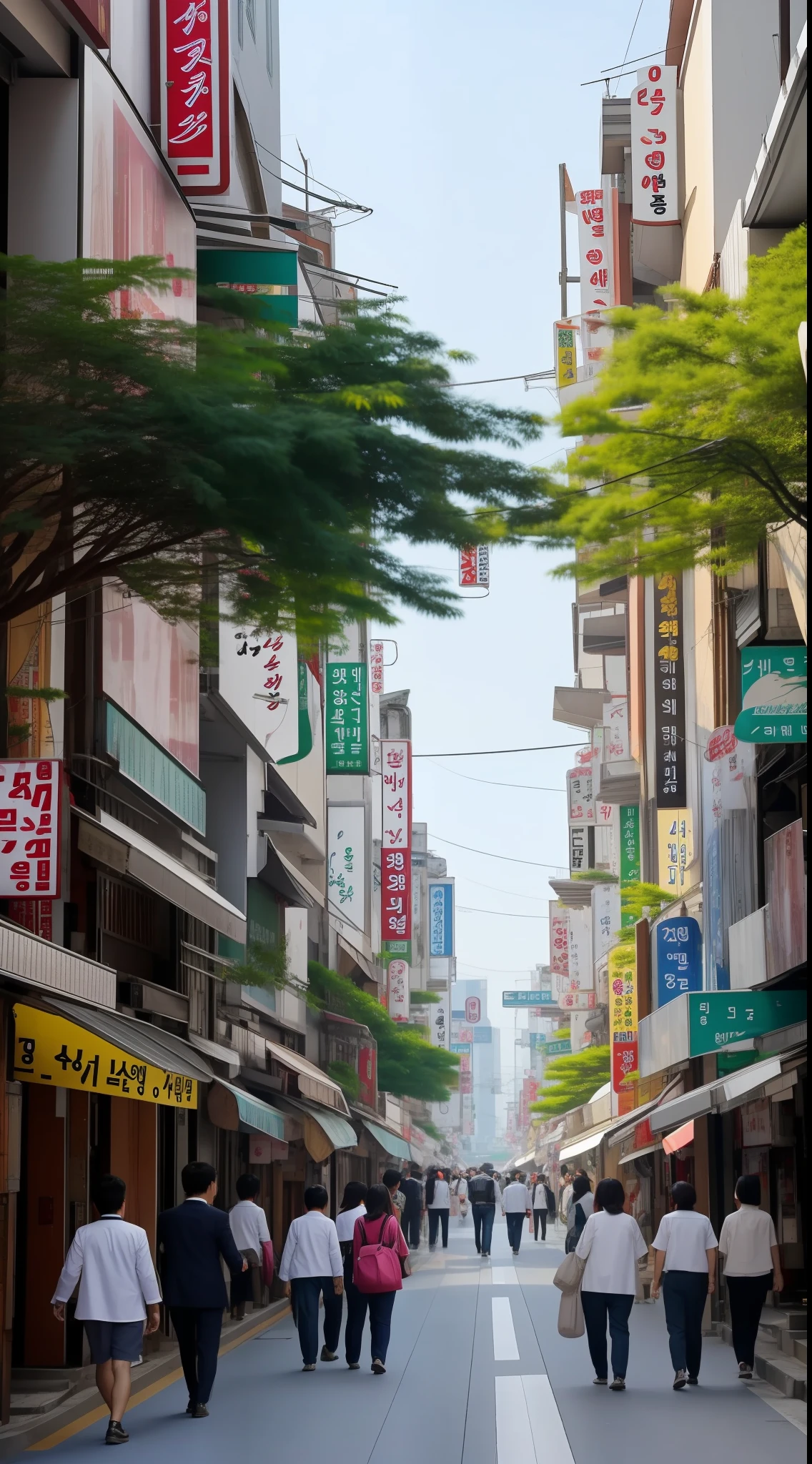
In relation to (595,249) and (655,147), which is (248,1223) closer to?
(655,147)

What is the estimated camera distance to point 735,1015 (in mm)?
17719

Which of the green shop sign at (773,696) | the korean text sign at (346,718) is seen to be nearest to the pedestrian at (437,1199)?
the korean text sign at (346,718)

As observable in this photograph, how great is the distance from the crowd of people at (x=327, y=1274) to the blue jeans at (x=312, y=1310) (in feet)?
0.04

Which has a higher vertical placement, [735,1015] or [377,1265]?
[735,1015]

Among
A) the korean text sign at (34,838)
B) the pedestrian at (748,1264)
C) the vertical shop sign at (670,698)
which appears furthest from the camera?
the vertical shop sign at (670,698)

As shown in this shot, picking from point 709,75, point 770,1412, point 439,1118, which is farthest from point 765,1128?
point 439,1118

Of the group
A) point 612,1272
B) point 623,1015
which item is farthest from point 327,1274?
point 623,1015

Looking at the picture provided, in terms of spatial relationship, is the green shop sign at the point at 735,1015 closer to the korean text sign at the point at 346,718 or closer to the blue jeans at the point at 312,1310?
the blue jeans at the point at 312,1310

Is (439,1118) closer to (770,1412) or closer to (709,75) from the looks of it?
(709,75)

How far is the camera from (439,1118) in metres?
108

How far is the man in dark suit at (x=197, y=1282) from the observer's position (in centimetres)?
1116

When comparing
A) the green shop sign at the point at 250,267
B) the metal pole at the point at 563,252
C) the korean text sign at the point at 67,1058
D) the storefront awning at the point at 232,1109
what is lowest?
the storefront awning at the point at 232,1109

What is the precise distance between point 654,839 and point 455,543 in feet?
91.0

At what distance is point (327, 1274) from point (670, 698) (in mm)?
16944
